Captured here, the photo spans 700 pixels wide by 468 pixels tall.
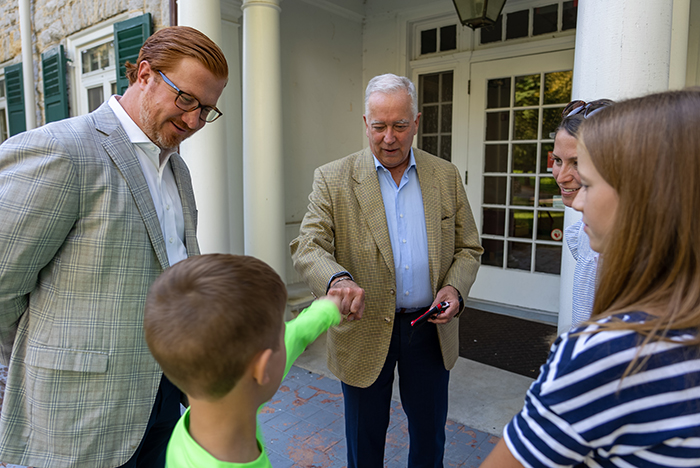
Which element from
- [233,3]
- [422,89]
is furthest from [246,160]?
[422,89]

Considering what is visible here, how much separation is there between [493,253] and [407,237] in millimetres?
3338

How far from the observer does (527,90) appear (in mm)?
4797

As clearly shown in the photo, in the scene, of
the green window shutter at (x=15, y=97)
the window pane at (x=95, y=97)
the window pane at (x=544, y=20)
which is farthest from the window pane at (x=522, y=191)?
the green window shutter at (x=15, y=97)

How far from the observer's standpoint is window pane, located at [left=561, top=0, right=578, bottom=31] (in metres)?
4.42

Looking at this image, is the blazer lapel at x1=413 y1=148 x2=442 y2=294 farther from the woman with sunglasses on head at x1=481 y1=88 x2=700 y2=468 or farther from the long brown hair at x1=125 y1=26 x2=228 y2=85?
the woman with sunglasses on head at x1=481 y1=88 x2=700 y2=468

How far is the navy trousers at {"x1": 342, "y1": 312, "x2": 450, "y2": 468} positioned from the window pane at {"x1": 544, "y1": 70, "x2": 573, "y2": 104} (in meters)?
3.44

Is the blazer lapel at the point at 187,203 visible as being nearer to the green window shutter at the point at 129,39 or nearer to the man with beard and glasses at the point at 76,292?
the man with beard and glasses at the point at 76,292

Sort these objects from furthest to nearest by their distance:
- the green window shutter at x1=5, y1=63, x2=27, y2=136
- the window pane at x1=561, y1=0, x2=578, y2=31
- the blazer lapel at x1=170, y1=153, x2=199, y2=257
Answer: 1. the green window shutter at x1=5, y1=63, x2=27, y2=136
2. the window pane at x1=561, y1=0, x2=578, y2=31
3. the blazer lapel at x1=170, y1=153, x2=199, y2=257

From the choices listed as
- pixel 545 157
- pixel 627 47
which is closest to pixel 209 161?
pixel 627 47

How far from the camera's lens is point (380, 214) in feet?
7.01

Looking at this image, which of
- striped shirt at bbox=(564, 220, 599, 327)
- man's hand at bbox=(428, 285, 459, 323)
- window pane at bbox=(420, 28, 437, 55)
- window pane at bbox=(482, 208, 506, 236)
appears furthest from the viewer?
window pane at bbox=(420, 28, 437, 55)

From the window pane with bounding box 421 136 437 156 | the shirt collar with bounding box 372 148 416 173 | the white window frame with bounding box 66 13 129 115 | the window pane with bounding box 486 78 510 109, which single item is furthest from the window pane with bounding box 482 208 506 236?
the white window frame with bounding box 66 13 129 115

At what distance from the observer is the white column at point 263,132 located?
152 inches

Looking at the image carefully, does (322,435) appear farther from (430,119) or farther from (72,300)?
(430,119)
